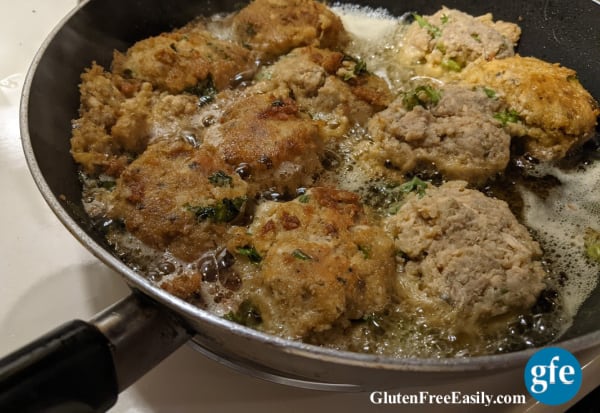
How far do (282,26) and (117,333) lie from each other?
45.0 inches

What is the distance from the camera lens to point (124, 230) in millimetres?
1196

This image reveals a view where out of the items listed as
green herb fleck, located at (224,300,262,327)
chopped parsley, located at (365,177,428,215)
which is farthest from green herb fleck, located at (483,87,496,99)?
green herb fleck, located at (224,300,262,327)

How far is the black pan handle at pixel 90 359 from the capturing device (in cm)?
71

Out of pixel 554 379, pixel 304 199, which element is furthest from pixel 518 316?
pixel 304 199

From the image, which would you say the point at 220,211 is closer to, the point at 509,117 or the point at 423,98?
the point at 423,98

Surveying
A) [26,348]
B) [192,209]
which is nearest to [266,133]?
[192,209]

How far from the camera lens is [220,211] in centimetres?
116

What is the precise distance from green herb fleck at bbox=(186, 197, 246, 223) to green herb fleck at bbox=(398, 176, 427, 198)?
429mm

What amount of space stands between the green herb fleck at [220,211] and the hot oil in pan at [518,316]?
3.0 inches

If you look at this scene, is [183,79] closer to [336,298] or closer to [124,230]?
[124,230]

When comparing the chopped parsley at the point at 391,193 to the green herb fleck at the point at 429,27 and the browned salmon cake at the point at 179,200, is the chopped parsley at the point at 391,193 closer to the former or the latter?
the browned salmon cake at the point at 179,200

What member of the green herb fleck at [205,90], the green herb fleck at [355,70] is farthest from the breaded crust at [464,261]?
the green herb fleck at [205,90]

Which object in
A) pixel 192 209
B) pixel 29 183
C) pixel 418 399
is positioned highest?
pixel 192 209

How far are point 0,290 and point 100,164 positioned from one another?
390mm
